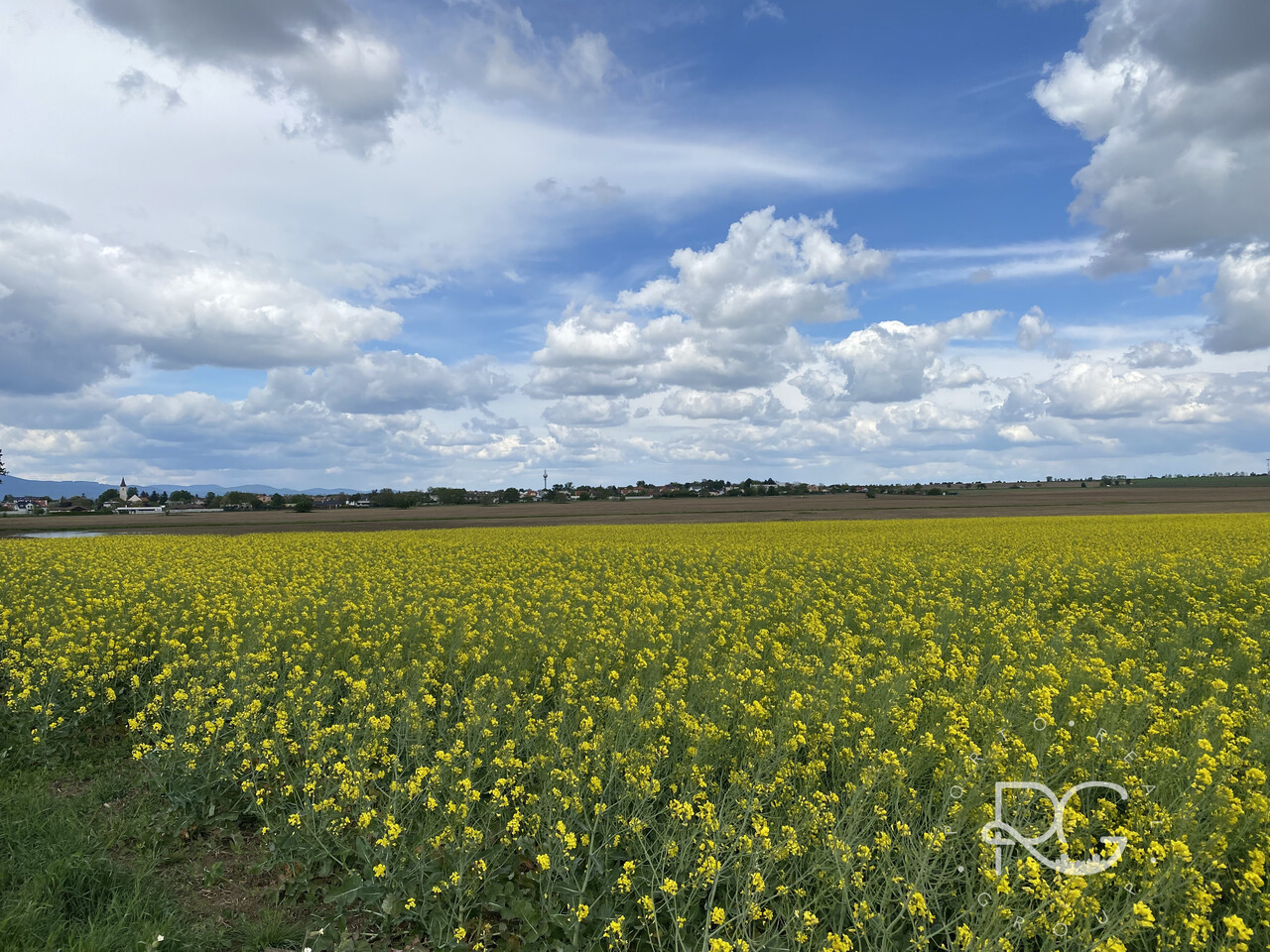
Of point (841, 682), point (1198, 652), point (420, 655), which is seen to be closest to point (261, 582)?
point (420, 655)

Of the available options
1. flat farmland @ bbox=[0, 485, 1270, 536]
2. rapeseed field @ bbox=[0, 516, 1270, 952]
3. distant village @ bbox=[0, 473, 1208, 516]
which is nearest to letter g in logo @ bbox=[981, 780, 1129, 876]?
rapeseed field @ bbox=[0, 516, 1270, 952]

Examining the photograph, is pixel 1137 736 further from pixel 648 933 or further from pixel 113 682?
pixel 113 682

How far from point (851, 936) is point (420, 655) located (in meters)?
6.49

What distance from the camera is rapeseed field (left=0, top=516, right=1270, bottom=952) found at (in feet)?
15.1

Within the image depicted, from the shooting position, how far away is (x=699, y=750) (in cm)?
606

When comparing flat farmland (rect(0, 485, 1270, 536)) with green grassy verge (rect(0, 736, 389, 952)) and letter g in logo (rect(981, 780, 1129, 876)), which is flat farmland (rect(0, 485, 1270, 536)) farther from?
letter g in logo (rect(981, 780, 1129, 876))

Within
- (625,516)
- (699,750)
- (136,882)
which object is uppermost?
(625,516)

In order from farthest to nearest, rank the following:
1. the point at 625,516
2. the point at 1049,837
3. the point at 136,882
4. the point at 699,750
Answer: the point at 625,516, the point at 699,750, the point at 136,882, the point at 1049,837

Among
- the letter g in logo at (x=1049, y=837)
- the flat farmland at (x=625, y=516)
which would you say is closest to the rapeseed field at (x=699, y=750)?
the letter g in logo at (x=1049, y=837)

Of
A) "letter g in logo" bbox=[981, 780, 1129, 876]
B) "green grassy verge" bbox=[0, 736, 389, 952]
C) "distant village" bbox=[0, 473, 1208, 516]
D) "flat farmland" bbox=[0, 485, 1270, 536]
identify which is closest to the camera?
"letter g in logo" bbox=[981, 780, 1129, 876]

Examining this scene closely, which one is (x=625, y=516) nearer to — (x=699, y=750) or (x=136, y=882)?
(x=699, y=750)

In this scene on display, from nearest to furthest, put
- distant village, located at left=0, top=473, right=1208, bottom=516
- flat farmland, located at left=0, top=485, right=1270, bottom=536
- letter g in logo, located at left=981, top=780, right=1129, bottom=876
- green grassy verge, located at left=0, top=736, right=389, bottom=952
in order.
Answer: letter g in logo, located at left=981, top=780, right=1129, bottom=876 → green grassy verge, located at left=0, top=736, right=389, bottom=952 → flat farmland, located at left=0, top=485, right=1270, bottom=536 → distant village, located at left=0, top=473, right=1208, bottom=516

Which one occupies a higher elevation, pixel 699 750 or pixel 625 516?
pixel 625 516

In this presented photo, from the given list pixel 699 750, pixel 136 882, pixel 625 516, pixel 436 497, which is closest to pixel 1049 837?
pixel 699 750
